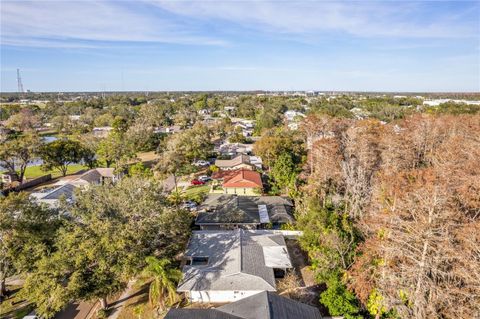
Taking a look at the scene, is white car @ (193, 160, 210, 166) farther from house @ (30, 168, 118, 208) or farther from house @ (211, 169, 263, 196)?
house @ (211, 169, 263, 196)

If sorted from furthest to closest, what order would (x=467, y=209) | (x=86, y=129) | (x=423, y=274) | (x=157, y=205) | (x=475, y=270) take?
(x=86, y=129) → (x=157, y=205) → (x=467, y=209) → (x=423, y=274) → (x=475, y=270)

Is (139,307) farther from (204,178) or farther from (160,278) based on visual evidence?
(204,178)

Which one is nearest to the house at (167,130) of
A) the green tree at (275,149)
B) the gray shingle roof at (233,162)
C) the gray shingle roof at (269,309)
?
the gray shingle roof at (233,162)

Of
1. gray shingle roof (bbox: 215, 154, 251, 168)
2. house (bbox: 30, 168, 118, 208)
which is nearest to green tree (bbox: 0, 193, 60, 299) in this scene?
house (bbox: 30, 168, 118, 208)

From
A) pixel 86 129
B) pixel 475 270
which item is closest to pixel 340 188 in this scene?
pixel 475 270

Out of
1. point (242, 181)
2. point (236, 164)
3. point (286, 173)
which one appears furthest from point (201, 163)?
point (286, 173)

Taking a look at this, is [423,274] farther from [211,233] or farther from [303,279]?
[211,233]

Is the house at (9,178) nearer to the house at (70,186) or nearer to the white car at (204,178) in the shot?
the house at (70,186)

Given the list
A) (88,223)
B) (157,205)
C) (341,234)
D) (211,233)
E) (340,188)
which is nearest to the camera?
(88,223)
